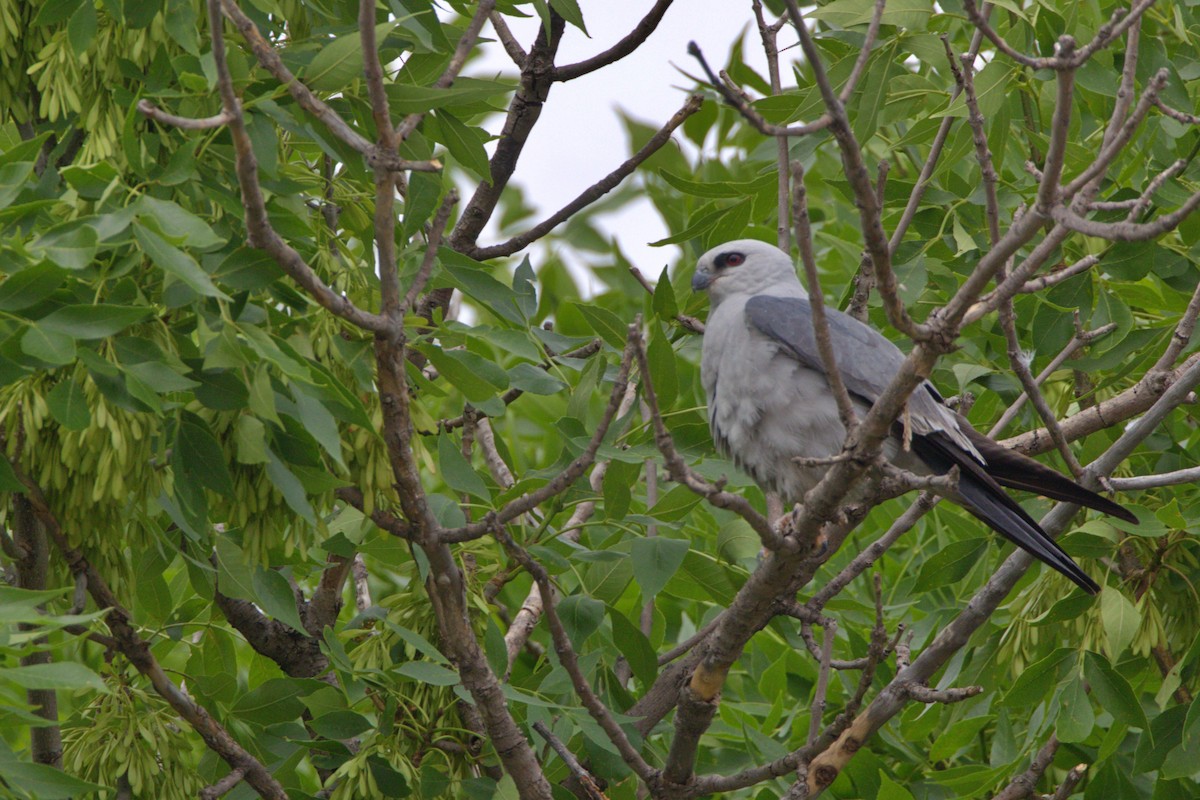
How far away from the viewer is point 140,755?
3277 mm

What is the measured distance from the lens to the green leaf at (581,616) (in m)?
3.55

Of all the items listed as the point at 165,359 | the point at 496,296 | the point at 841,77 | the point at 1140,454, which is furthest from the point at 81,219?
the point at 1140,454

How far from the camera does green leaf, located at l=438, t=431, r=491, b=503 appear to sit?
3438mm

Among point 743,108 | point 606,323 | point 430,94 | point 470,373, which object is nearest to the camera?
point 743,108

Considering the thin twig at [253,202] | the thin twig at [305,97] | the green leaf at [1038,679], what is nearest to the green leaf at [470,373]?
the thin twig at [253,202]

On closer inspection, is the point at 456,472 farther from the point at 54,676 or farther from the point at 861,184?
the point at 861,184

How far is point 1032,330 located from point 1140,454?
0.78 metres

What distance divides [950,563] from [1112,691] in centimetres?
69

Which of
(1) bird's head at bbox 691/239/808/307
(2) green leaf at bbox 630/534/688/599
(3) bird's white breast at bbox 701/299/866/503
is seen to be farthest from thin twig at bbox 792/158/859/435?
(1) bird's head at bbox 691/239/808/307

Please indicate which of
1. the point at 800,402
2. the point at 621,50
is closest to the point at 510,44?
the point at 621,50

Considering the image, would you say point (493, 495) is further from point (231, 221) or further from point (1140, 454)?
point (1140, 454)

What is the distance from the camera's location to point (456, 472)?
3.45 meters

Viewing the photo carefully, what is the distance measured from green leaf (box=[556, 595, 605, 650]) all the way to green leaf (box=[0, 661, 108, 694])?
4.84 ft

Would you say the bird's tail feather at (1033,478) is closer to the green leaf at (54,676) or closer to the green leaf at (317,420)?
the green leaf at (317,420)
